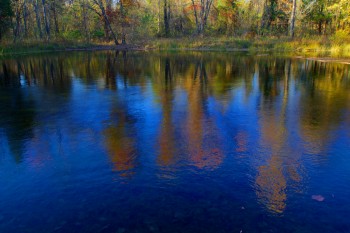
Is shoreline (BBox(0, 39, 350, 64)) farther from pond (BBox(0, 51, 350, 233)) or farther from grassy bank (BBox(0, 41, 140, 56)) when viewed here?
pond (BBox(0, 51, 350, 233))

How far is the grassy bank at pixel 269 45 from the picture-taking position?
27.3m

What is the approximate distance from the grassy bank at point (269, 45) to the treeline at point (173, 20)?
431cm

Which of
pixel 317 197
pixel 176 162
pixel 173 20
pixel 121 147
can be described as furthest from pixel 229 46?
pixel 317 197

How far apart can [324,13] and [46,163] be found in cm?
4519

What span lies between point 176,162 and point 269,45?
3057 cm

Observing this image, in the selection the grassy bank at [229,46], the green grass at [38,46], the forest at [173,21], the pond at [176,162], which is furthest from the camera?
the forest at [173,21]

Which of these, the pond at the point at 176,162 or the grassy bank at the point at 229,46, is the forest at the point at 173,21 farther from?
the pond at the point at 176,162

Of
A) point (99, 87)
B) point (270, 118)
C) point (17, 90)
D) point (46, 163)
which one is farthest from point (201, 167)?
point (17, 90)

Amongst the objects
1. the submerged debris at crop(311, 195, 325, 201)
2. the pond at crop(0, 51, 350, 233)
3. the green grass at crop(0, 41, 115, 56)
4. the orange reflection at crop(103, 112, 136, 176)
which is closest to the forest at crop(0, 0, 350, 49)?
the green grass at crop(0, 41, 115, 56)

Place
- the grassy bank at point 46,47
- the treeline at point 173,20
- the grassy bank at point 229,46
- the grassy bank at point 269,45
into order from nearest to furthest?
the grassy bank at point 269,45 → the grassy bank at point 229,46 → the grassy bank at point 46,47 → the treeline at point 173,20

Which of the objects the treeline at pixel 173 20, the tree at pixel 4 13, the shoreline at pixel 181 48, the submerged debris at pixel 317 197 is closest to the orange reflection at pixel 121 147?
the submerged debris at pixel 317 197

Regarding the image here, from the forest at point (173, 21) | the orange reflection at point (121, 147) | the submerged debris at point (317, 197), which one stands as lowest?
the submerged debris at point (317, 197)

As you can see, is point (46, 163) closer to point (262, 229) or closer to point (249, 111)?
point (262, 229)

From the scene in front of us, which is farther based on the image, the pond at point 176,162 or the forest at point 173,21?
the forest at point 173,21
